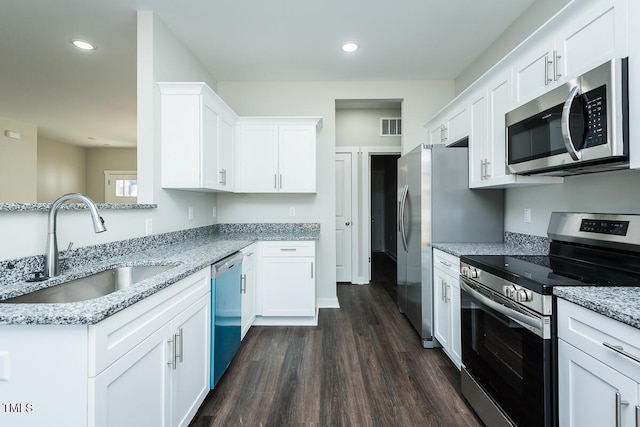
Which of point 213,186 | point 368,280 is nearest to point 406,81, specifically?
point 213,186

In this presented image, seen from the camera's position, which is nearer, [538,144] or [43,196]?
[538,144]

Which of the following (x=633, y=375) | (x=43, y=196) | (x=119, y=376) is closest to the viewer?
(x=633, y=375)

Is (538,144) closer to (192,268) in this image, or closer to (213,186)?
(192,268)

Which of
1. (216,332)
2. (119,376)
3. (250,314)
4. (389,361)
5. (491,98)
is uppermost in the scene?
(491,98)

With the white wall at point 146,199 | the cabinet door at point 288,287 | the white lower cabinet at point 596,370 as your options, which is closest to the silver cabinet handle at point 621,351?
the white lower cabinet at point 596,370

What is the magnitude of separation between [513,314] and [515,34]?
7.69 ft

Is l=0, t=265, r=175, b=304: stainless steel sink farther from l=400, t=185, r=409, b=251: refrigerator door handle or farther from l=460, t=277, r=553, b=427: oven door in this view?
l=400, t=185, r=409, b=251: refrigerator door handle

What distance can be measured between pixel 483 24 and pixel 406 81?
46.8 inches

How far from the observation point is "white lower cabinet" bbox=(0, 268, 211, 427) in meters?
0.91

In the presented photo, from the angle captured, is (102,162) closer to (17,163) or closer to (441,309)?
(17,163)

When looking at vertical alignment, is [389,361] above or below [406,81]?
below

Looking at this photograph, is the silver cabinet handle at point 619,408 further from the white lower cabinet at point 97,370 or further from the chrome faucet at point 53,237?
the chrome faucet at point 53,237

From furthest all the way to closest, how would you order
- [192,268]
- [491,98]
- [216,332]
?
[491,98]
[216,332]
[192,268]

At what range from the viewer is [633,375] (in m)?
0.92
